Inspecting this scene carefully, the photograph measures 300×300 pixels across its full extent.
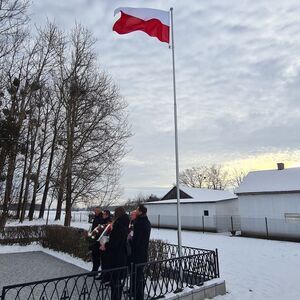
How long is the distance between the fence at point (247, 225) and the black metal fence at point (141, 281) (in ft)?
52.4

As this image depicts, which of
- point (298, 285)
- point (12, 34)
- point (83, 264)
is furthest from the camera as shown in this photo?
point (12, 34)

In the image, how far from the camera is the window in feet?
73.3

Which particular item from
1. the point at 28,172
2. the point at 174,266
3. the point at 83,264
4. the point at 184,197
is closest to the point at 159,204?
the point at 184,197

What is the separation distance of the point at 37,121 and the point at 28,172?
458 centimetres

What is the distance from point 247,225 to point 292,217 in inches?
139

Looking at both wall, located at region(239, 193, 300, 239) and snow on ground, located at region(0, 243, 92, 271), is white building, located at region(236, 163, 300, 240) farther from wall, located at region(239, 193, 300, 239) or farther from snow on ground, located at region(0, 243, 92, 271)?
snow on ground, located at region(0, 243, 92, 271)

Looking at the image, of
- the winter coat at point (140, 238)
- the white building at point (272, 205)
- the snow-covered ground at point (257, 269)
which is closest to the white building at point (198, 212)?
the white building at point (272, 205)

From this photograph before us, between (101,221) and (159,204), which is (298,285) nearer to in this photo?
(101,221)

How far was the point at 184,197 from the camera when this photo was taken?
36.0 m

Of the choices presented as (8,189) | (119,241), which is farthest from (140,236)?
(8,189)

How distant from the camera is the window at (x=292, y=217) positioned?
73.3ft

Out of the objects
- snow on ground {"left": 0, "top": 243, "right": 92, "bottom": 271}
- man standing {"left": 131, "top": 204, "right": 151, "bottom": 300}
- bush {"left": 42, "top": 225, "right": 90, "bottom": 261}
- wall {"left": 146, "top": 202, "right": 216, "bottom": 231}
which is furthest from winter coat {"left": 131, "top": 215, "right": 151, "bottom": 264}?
wall {"left": 146, "top": 202, "right": 216, "bottom": 231}

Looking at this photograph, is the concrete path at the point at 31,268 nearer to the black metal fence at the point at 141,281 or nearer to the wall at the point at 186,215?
the black metal fence at the point at 141,281

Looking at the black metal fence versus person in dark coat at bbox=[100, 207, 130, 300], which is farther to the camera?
person in dark coat at bbox=[100, 207, 130, 300]
